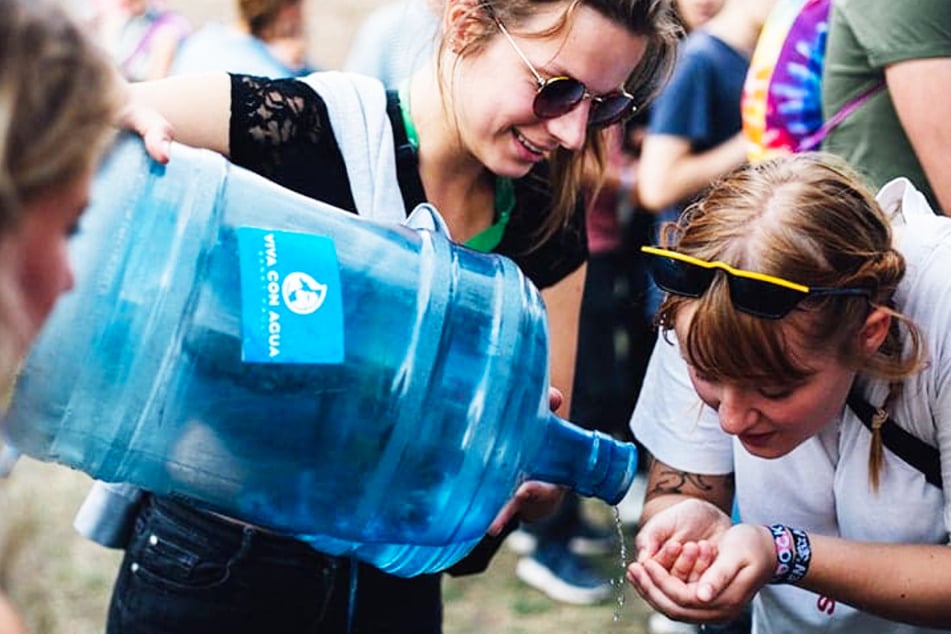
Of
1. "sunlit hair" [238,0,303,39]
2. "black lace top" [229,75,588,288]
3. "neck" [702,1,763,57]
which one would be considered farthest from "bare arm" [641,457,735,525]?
"sunlit hair" [238,0,303,39]

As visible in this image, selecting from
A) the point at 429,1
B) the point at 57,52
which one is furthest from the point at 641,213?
the point at 57,52

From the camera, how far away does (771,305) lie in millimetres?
1784

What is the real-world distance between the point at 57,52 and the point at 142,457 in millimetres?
696

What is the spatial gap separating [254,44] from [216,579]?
2816mm

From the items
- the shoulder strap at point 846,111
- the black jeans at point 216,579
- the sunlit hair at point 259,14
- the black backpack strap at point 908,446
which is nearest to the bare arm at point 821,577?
the black backpack strap at point 908,446

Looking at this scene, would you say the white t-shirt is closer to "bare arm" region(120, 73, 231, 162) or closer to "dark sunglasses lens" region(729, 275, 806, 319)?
"dark sunglasses lens" region(729, 275, 806, 319)

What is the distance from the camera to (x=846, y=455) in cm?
192

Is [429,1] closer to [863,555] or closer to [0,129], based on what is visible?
[863,555]

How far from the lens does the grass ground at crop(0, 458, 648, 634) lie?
3826 millimetres

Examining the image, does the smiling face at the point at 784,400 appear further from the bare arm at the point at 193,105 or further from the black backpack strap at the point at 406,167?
the bare arm at the point at 193,105

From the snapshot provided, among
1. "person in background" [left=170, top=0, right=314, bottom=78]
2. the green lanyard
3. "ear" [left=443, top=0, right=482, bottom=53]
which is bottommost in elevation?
"person in background" [left=170, top=0, right=314, bottom=78]

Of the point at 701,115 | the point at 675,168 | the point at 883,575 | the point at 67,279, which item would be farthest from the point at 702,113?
the point at 67,279

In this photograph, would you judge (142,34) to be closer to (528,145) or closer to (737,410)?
(528,145)

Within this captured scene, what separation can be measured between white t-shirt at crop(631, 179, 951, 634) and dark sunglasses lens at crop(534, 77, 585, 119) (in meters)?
0.36
